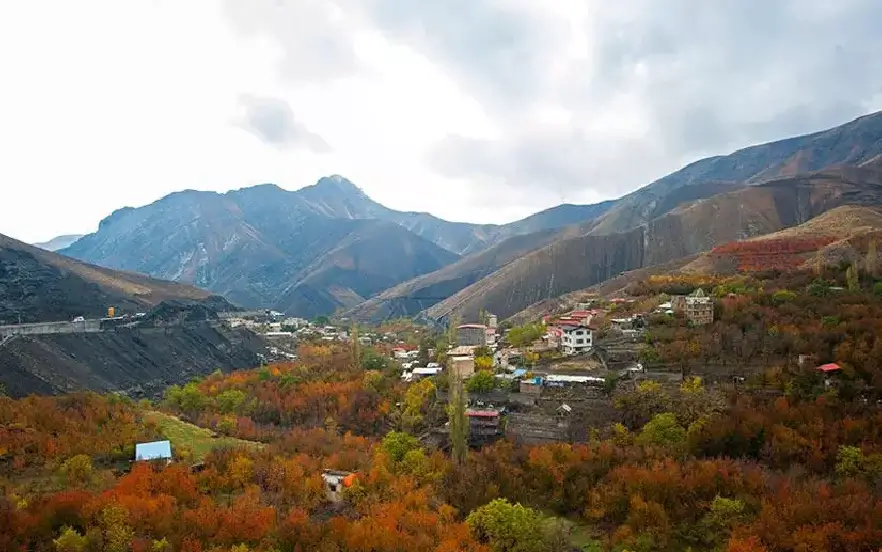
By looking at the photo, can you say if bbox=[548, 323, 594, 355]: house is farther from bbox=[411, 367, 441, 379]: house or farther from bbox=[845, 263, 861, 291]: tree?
bbox=[845, 263, 861, 291]: tree

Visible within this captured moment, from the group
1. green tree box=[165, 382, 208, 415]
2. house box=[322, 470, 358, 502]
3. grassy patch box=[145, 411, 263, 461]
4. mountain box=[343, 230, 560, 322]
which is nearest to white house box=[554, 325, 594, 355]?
house box=[322, 470, 358, 502]

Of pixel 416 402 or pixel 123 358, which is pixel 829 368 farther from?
pixel 123 358

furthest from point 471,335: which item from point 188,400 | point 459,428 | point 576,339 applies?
point 459,428

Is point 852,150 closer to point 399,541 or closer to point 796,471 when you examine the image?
point 796,471

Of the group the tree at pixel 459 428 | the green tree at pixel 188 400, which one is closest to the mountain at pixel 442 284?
the green tree at pixel 188 400

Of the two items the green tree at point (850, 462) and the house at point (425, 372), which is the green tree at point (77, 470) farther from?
the green tree at point (850, 462)
